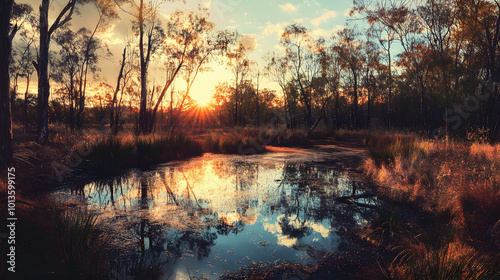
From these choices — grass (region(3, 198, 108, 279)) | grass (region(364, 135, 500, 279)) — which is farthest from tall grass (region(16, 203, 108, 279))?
grass (region(364, 135, 500, 279))

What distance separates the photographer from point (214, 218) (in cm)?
472

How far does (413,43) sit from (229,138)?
16232mm

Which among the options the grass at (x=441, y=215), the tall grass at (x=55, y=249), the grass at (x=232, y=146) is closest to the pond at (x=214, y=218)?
the tall grass at (x=55, y=249)

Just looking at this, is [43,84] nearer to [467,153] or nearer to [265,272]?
[265,272]

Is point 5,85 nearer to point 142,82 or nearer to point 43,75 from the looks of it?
point 43,75

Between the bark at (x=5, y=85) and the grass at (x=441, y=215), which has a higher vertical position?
the bark at (x=5, y=85)

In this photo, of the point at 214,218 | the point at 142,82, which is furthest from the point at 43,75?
the point at 214,218

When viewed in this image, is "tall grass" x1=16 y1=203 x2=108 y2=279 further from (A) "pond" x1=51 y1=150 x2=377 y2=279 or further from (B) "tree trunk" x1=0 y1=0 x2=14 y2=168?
(B) "tree trunk" x1=0 y1=0 x2=14 y2=168

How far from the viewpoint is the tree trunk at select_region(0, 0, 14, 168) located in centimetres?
516

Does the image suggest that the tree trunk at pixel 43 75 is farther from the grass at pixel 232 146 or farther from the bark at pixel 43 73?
the grass at pixel 232 146

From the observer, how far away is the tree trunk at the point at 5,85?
5156mm

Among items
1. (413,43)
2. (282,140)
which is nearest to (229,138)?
(282,140)

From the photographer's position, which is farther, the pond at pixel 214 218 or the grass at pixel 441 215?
the pond at pixel 214 218

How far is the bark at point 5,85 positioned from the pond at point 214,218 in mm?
1304
